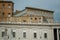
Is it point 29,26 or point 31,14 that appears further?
point 31,14

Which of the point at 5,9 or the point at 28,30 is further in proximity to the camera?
the point at 5,9

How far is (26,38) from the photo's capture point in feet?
185

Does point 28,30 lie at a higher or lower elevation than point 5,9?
lower

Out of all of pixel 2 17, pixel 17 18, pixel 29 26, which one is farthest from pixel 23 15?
pixel 29 26

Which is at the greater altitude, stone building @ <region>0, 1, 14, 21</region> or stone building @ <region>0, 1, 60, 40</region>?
stone building @ <region>0, 1, 14, 21</region>

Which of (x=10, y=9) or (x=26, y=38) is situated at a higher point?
(x=10, y=9)

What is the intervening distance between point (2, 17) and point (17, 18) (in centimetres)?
547

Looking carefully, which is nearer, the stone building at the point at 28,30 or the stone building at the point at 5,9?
the stone building at the point at 28,30

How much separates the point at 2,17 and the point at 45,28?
20035 millimetres

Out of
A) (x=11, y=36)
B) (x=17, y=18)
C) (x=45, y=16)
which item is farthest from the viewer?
(x=45, y=16)

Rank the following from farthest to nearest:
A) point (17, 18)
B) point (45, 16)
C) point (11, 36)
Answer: point (45, 16)
point (17, 18)
point (11, 36)

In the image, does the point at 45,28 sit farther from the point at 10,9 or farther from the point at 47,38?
the point at 10,9

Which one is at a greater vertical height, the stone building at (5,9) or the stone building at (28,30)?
the stone building at (5,9)

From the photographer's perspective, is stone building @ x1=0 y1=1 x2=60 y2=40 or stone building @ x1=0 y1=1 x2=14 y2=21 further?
stone building @ x1=0 y1=1 x2=14 y2=21
